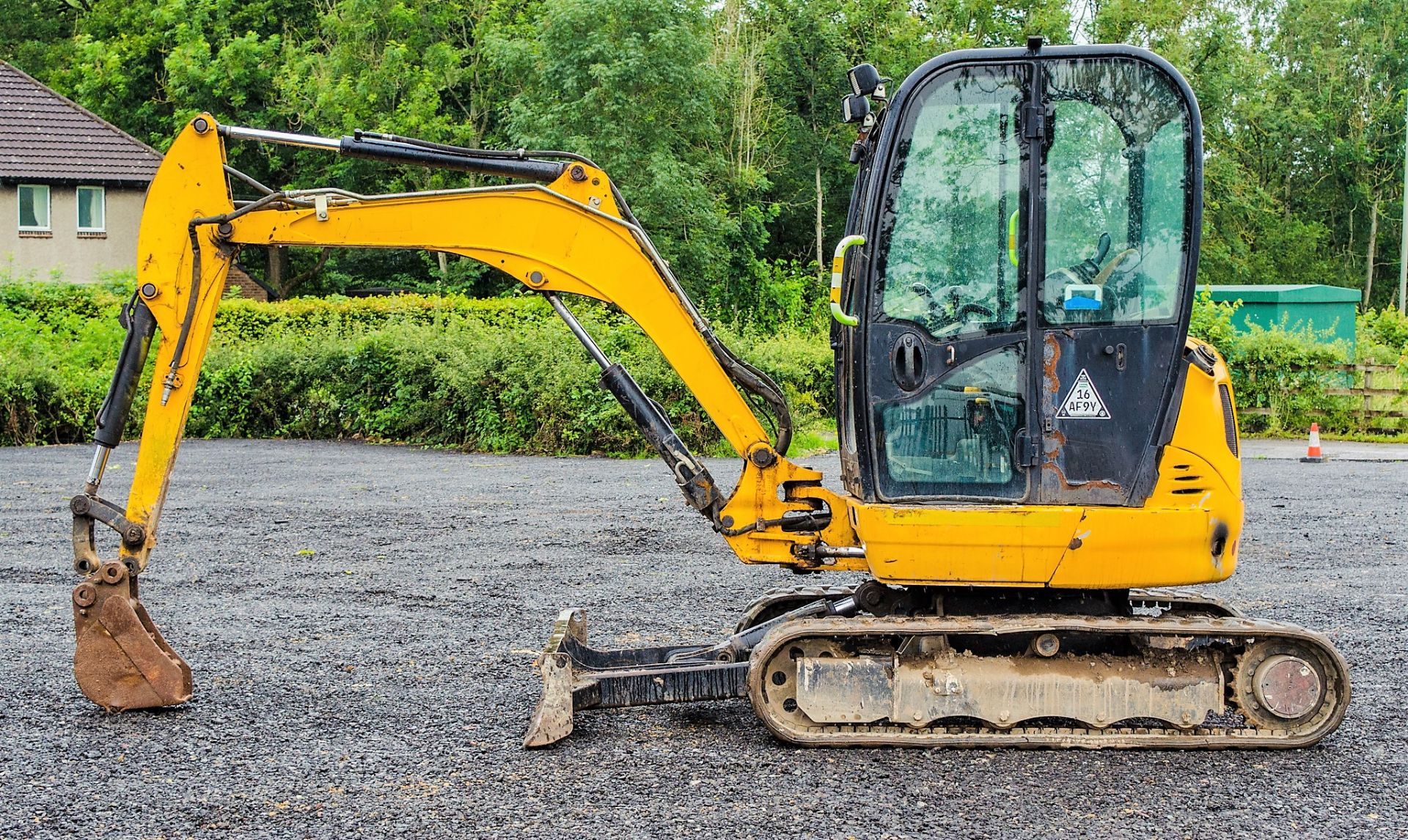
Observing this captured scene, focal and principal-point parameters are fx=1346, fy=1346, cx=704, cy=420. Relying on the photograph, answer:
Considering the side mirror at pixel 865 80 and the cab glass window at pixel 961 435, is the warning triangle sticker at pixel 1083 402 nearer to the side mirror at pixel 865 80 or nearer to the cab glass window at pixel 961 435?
the cab glass window at pixel 961 435

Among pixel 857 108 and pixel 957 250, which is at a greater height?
pixel 857 108

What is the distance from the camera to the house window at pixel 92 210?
32.6m

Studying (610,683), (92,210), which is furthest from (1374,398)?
(92,210)

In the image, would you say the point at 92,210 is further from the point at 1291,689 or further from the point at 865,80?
the point at 1291,689

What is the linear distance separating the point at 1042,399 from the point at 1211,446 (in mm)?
734

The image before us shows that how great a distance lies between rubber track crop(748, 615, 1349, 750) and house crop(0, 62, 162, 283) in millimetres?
30366

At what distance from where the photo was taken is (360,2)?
120ft

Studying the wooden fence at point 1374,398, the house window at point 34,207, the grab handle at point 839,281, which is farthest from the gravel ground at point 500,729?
the house window at point 34,207

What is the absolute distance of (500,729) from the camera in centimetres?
553

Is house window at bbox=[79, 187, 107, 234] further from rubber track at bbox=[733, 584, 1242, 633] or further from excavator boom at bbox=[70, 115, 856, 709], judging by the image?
rubber track at bbox=[733, 584, 1242, 633]

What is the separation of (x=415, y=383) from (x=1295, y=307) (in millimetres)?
17693

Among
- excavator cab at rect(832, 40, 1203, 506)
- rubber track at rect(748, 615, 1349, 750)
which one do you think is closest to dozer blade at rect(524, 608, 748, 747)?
rubber track at rect(748, 615, 1349, 750)

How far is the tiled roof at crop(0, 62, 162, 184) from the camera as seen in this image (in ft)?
104

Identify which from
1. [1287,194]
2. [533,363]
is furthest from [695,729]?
[1287,194]
